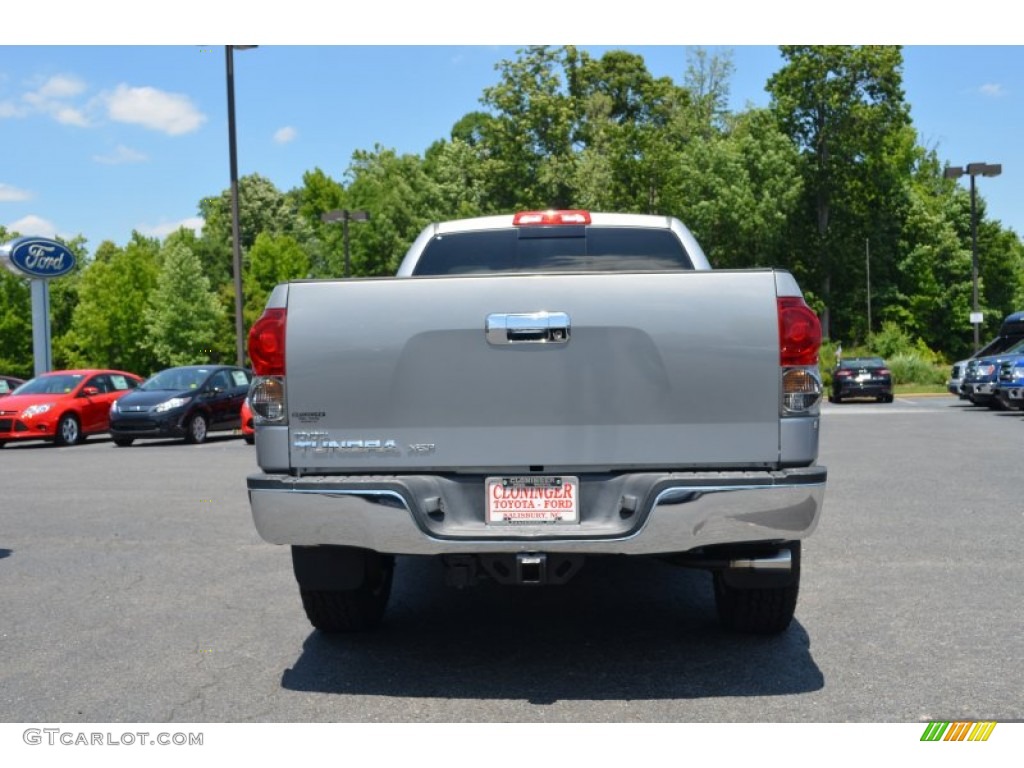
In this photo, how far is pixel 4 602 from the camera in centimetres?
666

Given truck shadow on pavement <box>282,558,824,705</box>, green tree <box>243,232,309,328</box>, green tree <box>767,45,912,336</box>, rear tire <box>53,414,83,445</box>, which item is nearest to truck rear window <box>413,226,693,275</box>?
truck shadow on pavement <box>282,558,824,705</box>

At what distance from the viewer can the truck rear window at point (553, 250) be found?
674 centimetres

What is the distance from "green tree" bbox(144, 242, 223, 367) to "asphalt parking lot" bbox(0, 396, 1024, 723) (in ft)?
210

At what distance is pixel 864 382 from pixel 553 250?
28.2 m

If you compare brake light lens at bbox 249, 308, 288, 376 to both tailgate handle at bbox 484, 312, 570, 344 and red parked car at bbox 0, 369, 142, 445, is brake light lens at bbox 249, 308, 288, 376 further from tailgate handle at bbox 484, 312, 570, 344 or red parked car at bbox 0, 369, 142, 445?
red parked car at bbox 0, 369, 142, 445

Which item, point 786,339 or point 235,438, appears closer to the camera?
point 786,339

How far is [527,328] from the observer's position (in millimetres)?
4414

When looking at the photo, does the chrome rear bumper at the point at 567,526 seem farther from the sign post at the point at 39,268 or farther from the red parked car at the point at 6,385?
the sign post at the point at 39,268

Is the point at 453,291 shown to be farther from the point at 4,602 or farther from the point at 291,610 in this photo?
the point at 4,602

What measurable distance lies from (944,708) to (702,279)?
190cm

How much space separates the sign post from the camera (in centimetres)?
2891

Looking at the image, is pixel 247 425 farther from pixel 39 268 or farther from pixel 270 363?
pixel 270 363

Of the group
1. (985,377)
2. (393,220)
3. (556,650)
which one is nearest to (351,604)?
(556,650)
